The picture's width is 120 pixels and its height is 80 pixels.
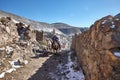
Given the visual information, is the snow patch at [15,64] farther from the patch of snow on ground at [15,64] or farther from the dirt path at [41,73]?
the dirt path at [41,73]

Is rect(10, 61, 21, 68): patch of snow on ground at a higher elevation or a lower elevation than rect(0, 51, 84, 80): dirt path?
higher

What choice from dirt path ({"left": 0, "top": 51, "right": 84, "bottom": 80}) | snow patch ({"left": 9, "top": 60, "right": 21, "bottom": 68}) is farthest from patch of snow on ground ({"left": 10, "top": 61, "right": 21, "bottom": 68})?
dirt path ({"left": 0, "top": 51, "right": 84, "bottom": 80})

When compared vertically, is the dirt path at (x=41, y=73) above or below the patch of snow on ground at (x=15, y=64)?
below

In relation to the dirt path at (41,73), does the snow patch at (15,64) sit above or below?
above

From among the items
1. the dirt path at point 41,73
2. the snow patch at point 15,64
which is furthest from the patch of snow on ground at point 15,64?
the dirt path at point 41,73

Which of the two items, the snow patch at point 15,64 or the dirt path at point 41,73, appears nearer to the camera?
the dirt path at point 41,73

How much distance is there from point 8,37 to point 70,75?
33.0 feet

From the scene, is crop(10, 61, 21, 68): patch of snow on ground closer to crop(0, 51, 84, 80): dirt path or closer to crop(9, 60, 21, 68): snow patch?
crop(9, 60, 21, 68): snow patch

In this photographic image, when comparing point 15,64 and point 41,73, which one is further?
point 15,64

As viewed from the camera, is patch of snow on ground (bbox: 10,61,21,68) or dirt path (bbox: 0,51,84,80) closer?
dirt path (bbox: 0,51,84,80)

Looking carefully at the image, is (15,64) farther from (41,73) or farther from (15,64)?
(41,73)

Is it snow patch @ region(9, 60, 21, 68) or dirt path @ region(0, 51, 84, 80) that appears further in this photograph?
snow patch @ region(9, 60, 21, 68)

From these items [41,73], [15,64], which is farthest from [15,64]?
[41,73]

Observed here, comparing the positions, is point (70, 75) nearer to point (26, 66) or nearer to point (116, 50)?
point (26, 66)
